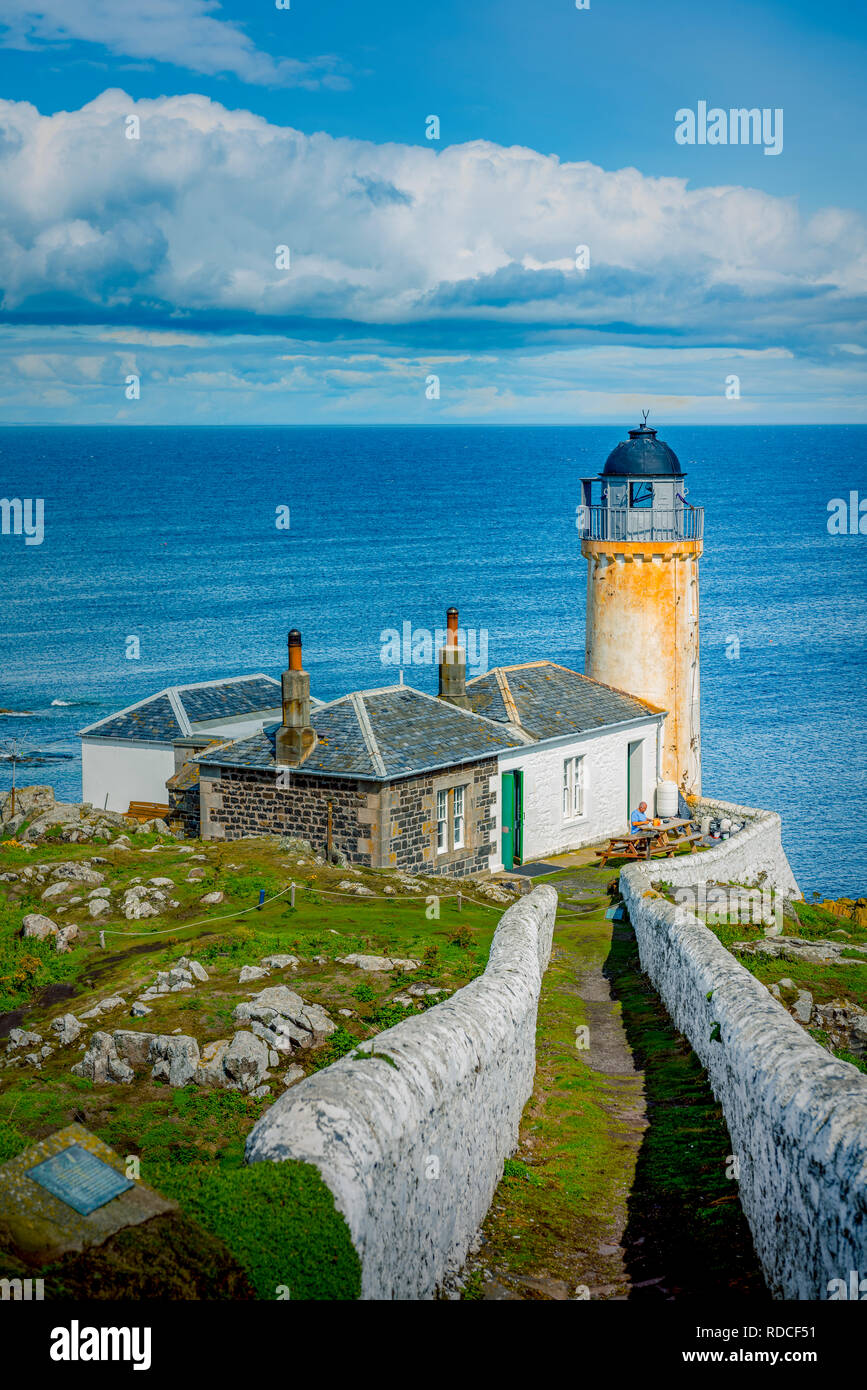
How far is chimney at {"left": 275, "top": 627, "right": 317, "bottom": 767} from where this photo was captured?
88.9 ft

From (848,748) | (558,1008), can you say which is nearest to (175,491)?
(848,748)

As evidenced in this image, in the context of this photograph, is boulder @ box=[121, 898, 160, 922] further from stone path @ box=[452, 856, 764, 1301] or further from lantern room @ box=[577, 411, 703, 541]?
lantern room @ box=[577, 411, 703, 541]

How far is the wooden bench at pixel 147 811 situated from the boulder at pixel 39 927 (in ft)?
42.1

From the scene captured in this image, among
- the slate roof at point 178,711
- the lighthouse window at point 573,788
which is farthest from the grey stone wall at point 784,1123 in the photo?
the slate roof at point 178,711

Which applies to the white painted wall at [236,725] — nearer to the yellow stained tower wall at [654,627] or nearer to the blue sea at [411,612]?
the yellow stained tower wall at [654,627]

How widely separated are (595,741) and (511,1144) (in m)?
21.2

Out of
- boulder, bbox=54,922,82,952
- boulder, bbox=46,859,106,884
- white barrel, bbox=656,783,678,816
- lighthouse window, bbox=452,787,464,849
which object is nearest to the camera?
boulder, bbox=54,922,82,952

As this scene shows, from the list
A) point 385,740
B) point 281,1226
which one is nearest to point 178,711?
point 385,740

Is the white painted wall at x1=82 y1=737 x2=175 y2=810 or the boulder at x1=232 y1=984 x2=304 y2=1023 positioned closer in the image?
the boulder at x1=232 y1=984 x2=304 y2=1023

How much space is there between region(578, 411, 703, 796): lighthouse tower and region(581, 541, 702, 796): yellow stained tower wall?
0.03 metres

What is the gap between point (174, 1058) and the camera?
12.1 m

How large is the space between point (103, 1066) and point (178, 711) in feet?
→ 67.8

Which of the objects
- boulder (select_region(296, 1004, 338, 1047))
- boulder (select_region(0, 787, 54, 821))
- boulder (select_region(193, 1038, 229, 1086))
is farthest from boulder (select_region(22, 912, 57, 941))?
boulder (select_region(0, 787, 54, 821))
